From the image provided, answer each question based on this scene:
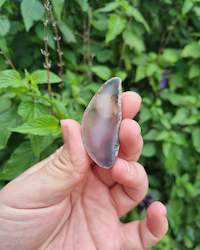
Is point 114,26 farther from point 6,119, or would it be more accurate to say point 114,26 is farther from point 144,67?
point 6,119

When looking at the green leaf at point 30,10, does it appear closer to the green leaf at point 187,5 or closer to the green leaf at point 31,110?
the green leaf at point 31,110

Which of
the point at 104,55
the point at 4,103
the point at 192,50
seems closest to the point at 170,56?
the point at 192,50

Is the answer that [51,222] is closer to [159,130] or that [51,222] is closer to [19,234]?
[19,234]

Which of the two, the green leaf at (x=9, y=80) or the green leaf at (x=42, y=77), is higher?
the green leaf at (x=9, y=80)

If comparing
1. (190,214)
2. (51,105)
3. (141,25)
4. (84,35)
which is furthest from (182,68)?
(51,105)

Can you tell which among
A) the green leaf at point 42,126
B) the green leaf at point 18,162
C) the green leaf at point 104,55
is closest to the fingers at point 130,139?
the green leaf at point 42,126

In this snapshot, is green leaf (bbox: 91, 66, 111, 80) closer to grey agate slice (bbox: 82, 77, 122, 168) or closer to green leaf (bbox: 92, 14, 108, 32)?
green leaf (bbox: 92, 14, 108, 32)
